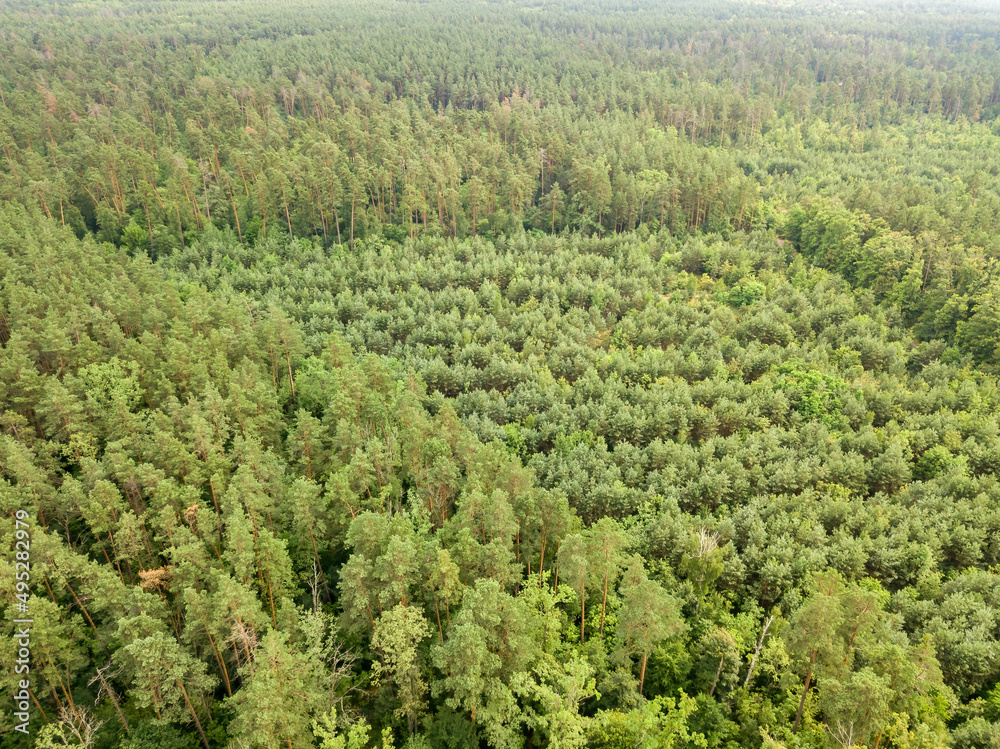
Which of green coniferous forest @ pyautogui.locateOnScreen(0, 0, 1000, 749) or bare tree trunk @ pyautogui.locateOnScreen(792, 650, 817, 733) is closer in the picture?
bare tree trunk @ pyautogui.locateOnScreen(792, 650, 817, 733)

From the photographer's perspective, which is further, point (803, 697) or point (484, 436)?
point (484, 436)

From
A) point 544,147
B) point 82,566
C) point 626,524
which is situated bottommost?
point 626,524

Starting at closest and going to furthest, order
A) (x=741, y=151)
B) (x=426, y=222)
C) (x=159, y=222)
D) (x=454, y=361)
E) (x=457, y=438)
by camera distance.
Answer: (x=457, y=438)
(x=454, y=361)
(x=159, y=222)
(x=426, y=222)
(x=741, y=151)

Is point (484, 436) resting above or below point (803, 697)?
below

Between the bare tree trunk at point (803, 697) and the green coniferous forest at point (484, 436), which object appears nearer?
the bare tree trunk at point (803, 697)

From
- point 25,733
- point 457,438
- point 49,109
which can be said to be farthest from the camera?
point 49,109

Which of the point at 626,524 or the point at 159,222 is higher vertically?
the point at 159,222

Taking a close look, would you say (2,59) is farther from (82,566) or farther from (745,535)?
(745,535)

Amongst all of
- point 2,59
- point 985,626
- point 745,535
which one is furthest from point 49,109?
point 985,626
